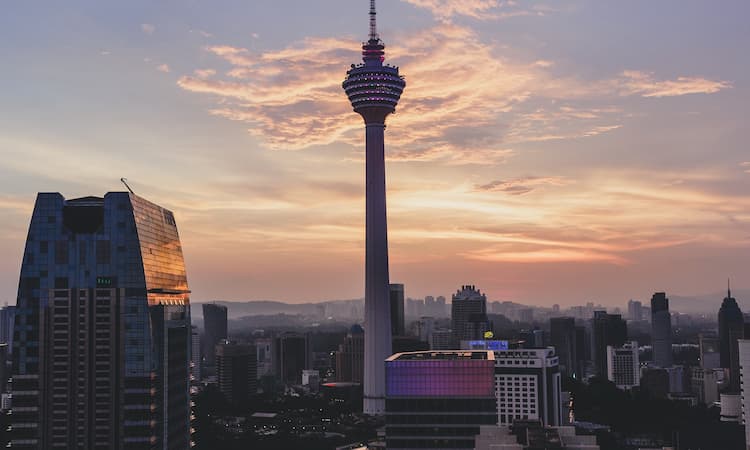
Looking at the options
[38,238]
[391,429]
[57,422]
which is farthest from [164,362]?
[391,429]

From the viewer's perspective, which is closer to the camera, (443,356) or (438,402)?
(438,402)

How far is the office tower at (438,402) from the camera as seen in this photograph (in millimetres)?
120562

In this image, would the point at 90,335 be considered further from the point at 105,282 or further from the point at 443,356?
the point at 443,356

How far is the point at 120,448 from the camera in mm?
112438

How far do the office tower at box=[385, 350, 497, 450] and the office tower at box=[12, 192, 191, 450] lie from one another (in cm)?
3141

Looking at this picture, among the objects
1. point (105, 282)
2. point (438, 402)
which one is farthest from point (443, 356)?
point (105, 282)

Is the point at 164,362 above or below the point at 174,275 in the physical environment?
below

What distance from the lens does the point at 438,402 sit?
122 m

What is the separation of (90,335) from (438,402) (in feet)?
157

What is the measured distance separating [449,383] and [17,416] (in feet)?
189

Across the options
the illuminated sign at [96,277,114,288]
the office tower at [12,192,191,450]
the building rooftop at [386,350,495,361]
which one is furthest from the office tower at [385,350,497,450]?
the illuminated sign at [96,277,114,288]

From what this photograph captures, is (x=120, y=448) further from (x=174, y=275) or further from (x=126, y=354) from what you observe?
(x=174, y=275)

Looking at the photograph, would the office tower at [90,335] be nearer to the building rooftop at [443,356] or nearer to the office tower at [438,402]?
the office tower at [438,402]

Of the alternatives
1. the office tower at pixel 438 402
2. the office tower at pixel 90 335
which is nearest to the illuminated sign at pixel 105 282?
the office tower at pixel 90 335
